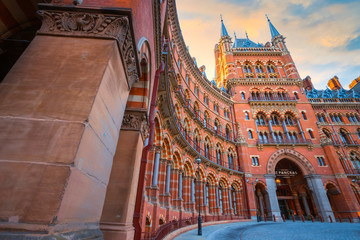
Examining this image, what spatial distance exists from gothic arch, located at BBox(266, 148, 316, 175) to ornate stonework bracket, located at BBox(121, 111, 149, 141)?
23250 millimetres

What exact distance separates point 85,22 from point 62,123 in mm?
1940

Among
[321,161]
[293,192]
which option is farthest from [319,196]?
[321,161]

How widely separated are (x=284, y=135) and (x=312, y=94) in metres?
13.7

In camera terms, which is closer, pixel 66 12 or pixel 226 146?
pixel 66 12

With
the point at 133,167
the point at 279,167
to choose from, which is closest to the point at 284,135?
Result: the point at 279,167

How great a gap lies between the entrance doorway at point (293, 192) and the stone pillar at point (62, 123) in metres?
29.0

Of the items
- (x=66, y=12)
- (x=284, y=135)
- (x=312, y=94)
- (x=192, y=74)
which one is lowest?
(x=66, y=12)

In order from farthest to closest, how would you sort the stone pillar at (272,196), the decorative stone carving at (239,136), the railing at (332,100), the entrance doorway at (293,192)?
1. the railing at (332,100)
2. the entrance doorway at (293,192)
3. the decorative stone carving at (239,136)
4. the stone pillar at (272,196)

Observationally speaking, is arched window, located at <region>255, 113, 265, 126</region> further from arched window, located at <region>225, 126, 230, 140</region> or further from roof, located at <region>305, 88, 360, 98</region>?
roof, located at <region>305, 88, 360, 98</region>

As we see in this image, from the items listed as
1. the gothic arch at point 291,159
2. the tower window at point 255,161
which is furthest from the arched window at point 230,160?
the gothic arch at point 291,159

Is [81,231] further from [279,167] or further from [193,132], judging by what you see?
[279,167]

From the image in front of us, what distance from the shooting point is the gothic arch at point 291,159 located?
2338 cm

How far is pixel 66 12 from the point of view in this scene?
2965 mm

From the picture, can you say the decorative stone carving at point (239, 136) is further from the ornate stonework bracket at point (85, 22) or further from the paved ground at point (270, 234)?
the ornate stonework bracket at point (85, 22)
